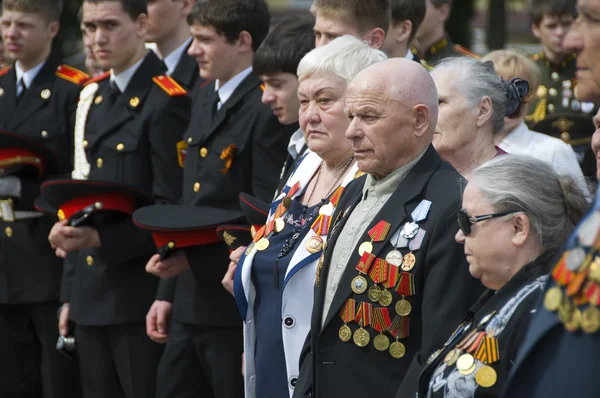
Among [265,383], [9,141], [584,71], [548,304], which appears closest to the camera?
[548,304]

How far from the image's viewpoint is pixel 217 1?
5.07 metres

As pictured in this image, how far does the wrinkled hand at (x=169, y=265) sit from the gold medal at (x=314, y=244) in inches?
50.0

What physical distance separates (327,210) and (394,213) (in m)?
0.52

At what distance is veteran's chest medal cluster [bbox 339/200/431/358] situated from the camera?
10.4 feet

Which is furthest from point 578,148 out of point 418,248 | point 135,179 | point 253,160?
point 418,248

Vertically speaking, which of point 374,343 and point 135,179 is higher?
point 374,343

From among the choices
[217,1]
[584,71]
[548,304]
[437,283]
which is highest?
[584,71]

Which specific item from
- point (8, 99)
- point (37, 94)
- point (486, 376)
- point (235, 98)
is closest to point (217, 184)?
point (235, 98)

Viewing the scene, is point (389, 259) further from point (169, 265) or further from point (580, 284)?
point (169, 265)

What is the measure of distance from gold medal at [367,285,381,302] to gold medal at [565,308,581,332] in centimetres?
158

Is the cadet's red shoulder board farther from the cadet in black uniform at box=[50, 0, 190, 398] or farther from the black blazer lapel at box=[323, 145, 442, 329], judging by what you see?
the black blazer lapel at box=[323, 145, 442, 329]

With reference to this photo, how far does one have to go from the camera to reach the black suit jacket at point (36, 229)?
604 cm

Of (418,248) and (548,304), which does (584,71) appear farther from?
(418,248)

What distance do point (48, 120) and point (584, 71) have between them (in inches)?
187
